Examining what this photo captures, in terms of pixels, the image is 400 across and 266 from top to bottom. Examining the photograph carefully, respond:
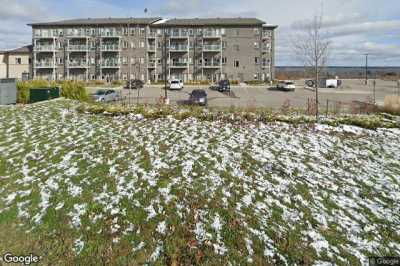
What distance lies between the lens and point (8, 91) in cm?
1909

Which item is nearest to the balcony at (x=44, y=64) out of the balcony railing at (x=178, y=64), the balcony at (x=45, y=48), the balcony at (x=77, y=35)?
the balcony at (x=45, y=48)

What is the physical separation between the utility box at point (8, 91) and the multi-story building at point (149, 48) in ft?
123

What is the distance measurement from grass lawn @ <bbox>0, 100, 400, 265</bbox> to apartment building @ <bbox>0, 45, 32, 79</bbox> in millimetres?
60091

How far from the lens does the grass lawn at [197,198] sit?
4.22m

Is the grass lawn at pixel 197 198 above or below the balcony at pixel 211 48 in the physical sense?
below

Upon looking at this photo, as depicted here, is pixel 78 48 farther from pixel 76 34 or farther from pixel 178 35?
pixel 178 35

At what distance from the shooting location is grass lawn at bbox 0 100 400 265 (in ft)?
13.9

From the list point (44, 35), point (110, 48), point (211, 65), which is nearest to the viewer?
point (110, 48)

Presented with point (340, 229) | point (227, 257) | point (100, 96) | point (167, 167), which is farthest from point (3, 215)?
point (100, 96)

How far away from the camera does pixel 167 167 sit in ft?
21.4

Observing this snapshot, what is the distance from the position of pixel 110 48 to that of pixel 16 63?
71.4 ft

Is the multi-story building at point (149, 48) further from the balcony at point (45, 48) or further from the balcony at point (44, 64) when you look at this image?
the balcony at point (44, 64)

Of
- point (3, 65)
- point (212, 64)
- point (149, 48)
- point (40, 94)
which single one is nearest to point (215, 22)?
point (212, 64)

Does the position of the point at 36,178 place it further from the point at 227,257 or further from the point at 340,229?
the point at 340,229
